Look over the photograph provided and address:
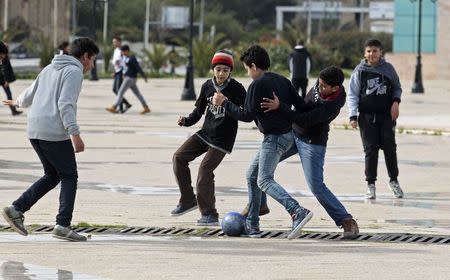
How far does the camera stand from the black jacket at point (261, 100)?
12297 mm

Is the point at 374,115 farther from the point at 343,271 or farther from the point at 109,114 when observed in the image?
the point at 109,114

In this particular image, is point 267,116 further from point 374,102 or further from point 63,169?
point 374,102

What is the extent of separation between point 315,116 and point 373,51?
12.1ft

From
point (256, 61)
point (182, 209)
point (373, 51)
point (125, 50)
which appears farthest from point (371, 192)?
point (125, 50)

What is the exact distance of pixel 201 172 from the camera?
44.4ft

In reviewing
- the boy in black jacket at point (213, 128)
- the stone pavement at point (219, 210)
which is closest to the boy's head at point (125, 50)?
the stone pavement at point (219, 210)

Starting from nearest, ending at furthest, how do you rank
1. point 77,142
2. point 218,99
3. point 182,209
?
point 77,142 → point 218,99 → point 182,209

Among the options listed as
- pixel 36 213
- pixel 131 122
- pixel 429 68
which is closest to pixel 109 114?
pixel 131 122

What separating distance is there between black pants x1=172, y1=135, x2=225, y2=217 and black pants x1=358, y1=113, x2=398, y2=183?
9.26 ft

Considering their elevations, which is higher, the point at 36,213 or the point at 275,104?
the point at 275,104

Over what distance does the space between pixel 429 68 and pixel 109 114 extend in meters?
38.9

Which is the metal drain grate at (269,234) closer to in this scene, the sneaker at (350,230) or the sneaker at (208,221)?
the sneaker at (350,230)

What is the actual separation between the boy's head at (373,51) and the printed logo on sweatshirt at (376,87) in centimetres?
19

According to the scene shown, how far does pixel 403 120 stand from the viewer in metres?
31.6
